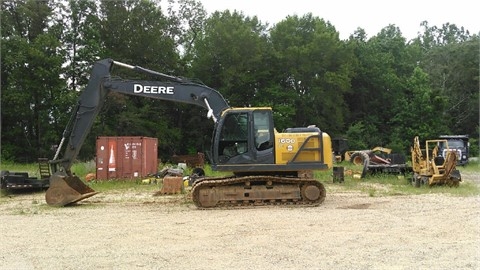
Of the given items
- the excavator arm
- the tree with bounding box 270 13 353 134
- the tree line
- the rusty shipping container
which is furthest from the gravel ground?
the tree with bounding box 270 13 353 134

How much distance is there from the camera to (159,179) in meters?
20.0

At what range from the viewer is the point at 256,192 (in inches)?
458

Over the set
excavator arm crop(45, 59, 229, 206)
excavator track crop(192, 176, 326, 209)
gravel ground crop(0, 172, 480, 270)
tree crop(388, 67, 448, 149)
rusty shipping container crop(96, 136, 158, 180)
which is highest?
tree crop(388, 67, 448, 149)

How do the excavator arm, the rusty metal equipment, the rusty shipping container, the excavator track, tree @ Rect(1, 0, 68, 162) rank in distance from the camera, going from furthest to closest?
1. tree @ Rect(1, 0, 68, 162)
2. the rusty shipping container
3. the rusty metal equipment
4. the excavator arm
5. the excavator track

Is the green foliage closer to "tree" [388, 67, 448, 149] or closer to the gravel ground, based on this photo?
the gravel ground

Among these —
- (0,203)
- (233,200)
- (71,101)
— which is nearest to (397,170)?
(233,200)

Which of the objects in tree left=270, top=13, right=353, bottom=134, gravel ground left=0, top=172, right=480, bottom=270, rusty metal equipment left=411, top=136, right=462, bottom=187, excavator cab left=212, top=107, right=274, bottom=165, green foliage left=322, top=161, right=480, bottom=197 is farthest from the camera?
tree left=270, top=13, right=353, bottom=134

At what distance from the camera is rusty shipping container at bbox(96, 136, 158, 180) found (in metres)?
20.9

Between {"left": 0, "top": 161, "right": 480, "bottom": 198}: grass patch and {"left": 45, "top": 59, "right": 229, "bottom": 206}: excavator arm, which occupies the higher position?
{"left": 45, "top": 59, "right": 229, "bottom": 206}: excavator arm

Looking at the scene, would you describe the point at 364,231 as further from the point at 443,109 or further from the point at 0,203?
the point at 443,109

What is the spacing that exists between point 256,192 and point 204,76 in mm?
30091

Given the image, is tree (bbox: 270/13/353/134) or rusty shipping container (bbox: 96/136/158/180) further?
tree (bbox: 270/13/353/134)

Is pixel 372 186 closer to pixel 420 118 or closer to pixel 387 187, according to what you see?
pixel 387 187

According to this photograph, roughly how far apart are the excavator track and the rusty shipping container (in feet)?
33.5
